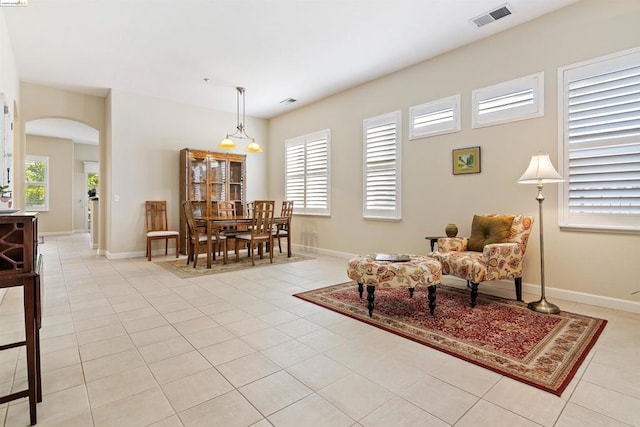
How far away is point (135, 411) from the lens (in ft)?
5.31

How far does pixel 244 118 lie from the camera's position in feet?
24.5

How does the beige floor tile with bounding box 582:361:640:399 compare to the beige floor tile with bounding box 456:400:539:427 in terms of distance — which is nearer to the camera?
the beige floor tile with bounding box 456:400:539:427

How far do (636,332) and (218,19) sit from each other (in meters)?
4.85

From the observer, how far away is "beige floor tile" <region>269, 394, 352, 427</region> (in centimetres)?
153

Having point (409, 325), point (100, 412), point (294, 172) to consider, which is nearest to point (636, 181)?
point (409, 325)

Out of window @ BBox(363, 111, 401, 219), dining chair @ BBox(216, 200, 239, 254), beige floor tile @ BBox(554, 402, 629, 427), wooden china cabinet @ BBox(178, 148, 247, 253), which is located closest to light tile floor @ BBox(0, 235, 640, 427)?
beige floor tile @ BBox(554, 402, 629, 427)

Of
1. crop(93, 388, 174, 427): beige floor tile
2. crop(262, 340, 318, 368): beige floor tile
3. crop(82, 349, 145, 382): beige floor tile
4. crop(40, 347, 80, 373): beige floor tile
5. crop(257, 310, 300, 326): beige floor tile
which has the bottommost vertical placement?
crop(93, 388, 174, 427): beige floor tile

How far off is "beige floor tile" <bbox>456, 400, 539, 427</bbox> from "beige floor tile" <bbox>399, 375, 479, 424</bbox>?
0.03 meters

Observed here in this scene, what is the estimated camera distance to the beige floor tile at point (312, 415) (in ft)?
5.03

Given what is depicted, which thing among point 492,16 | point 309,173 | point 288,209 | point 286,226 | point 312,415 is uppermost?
point 492,16

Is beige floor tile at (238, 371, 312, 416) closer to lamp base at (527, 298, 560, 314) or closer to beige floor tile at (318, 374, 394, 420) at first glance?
beige floor tile at (318, 374, 394, 420)

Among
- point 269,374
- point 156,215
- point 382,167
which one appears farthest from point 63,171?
point 269,374

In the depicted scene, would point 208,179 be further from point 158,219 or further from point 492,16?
point 492,16

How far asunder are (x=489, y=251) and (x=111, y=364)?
3.24 meters
